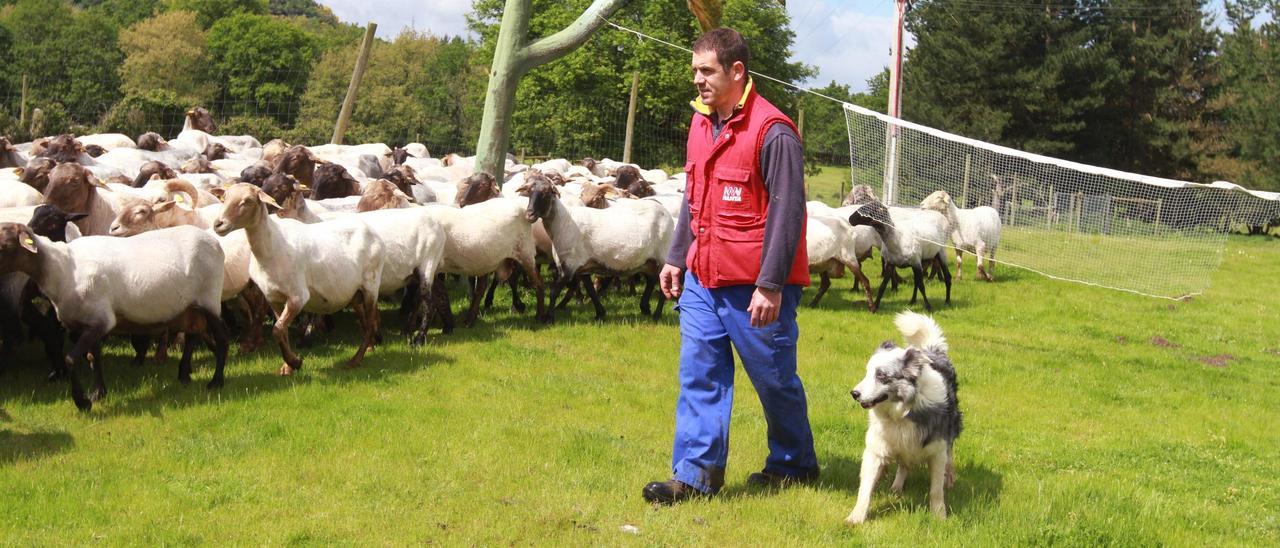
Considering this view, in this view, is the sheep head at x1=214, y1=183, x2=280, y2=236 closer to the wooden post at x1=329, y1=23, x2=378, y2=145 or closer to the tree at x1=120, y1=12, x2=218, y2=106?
the wooden post at x1=329, y1=23, x2=378, y2=145

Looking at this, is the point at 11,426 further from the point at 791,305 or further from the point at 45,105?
the point at 45,105

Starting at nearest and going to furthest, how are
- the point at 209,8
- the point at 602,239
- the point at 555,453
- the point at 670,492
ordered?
the point at 670,492
the point at 555,453
the point at 602,239
the point at 209,8

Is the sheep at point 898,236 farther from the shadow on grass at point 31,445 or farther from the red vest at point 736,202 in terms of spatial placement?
the shadow on grass at point 31,445

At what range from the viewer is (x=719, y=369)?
5.90 meters

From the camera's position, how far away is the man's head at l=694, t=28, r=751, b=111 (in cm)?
567

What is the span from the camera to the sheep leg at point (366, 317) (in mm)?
9773

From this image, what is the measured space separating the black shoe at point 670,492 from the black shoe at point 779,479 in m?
0.53

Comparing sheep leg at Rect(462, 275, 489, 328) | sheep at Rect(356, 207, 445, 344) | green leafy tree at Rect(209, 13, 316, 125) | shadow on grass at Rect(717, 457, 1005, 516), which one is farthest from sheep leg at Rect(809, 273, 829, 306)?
green leafy tree at Rect(209, 13, 316, 125)

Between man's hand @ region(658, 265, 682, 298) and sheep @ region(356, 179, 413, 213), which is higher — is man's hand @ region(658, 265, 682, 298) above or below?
below

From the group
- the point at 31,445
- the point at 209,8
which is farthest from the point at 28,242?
the point at 209,8

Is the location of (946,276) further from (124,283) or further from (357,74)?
(124,283)

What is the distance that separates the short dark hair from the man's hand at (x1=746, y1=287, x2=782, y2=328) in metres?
1.16

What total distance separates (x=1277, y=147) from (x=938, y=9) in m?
14.1

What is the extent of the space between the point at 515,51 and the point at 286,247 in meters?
5.10
